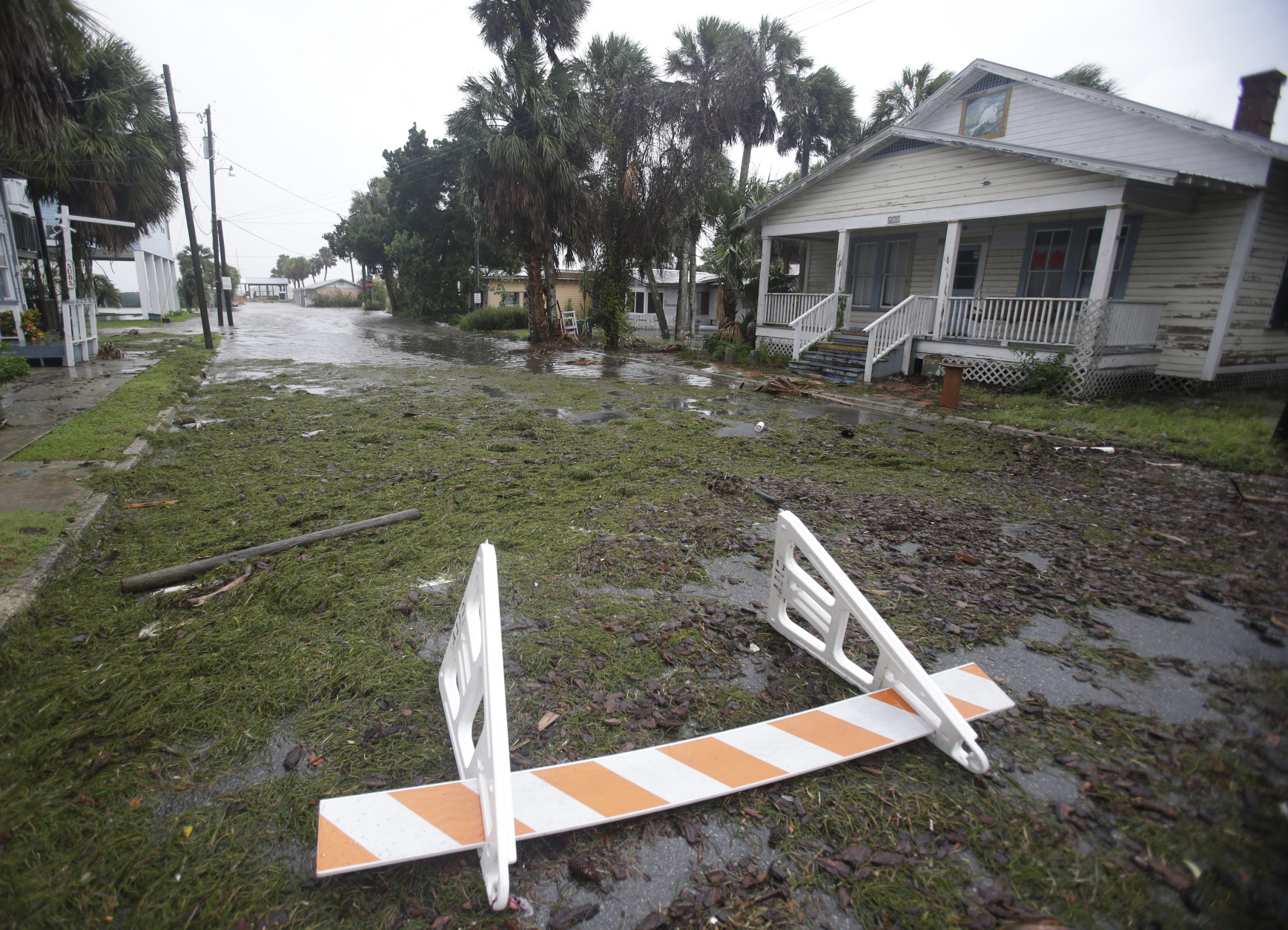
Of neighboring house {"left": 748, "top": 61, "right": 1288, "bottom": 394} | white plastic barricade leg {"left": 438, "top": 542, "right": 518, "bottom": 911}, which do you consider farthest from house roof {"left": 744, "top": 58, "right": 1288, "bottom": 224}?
white plastic barricade leg {"left": 438, "top": 542, "right": 518, "bottom": 911}

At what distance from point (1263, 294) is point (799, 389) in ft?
29.6

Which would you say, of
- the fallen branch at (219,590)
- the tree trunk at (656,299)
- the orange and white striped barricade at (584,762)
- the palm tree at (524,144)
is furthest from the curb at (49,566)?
the tree trunk at (656,299)

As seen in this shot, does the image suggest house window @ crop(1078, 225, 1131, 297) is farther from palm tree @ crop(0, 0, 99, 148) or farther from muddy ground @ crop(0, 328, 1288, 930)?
palm tree @ crop(0, 0, 99, 148)

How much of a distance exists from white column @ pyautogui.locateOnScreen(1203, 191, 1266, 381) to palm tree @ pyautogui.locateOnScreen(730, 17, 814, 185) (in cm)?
1689

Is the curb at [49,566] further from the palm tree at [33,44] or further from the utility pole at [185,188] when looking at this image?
the utility pole at [185,188]

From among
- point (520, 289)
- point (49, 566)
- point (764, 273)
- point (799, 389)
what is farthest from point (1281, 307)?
point (520, 289)

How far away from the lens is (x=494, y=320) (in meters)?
33.7

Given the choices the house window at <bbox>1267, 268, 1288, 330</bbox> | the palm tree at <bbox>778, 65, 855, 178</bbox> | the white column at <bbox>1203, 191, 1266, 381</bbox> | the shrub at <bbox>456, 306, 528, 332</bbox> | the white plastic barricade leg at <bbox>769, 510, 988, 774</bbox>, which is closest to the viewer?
the white plastic barricade leg at <bbox>769, 510, 988, 774</bbox>

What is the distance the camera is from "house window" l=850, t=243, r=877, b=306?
17.6 meters

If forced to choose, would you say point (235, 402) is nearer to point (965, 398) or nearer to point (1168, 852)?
point (1168, 852)

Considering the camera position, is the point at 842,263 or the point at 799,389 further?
the point at 842,263

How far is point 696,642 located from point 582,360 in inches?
657

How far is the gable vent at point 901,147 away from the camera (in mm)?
14148

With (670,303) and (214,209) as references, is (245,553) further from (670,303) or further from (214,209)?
(670,303)
